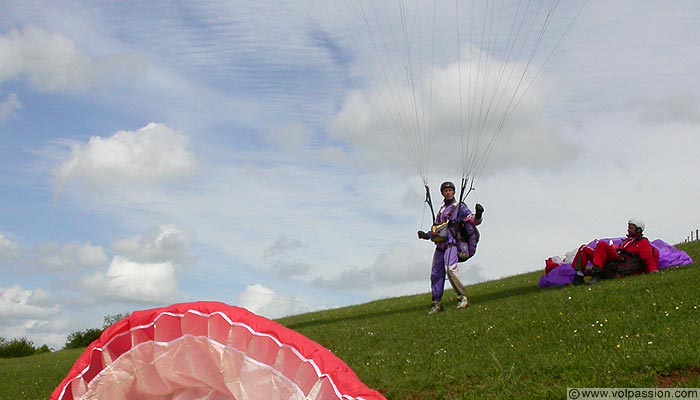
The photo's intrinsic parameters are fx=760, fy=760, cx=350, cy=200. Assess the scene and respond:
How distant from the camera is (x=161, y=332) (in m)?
6.09

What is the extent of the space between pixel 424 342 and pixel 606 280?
5280 millimetres

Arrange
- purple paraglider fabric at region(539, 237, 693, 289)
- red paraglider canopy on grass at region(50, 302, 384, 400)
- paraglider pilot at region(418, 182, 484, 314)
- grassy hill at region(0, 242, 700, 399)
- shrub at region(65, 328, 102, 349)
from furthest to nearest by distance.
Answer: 1. shrub at region(65, 328, 102, 349)
2. purple paraglider fabric at region(539, 237, 693, 289)
3. paraglider pilot at region(418, 182, 484, 314)
4. grassy hill at region(0, 242, 700, 399)
5. red paraglider canopy on grass at region(50, 302, 384, 400)

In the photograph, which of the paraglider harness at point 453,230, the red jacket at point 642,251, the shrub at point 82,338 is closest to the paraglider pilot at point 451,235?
the paraglider harness at point 453,230

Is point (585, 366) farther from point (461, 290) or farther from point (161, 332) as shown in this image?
point (461, 290)

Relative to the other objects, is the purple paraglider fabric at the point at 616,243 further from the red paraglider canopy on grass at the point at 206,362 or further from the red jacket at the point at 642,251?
the red paraglider canopy on grass at the point at 206,362

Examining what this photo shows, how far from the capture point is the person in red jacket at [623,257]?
14.9m

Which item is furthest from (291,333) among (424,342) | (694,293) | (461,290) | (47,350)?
(47,350)

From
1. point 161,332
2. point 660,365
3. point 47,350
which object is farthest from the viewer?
point 47,350

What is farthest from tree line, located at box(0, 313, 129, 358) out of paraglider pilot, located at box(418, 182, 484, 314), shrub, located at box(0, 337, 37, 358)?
paraglider pilot, located at box(418, 182, 484, 314)

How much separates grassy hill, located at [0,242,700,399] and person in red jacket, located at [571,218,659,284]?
0.84m

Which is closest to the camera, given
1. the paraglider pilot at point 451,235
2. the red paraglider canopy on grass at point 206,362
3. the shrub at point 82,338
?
the red paraglider canopy on grass at point 206,362

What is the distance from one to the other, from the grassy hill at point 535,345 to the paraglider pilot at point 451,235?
31.3 inches

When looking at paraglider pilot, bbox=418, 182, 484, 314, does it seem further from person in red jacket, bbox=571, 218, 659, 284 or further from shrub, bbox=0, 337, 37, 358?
shrub, bbox=0, 337, 37, 358

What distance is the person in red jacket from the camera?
14898mm
